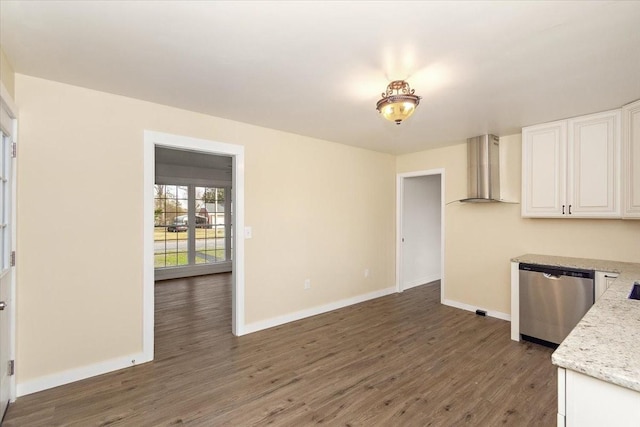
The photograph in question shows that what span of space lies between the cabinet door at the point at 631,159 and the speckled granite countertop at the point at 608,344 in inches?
54.4

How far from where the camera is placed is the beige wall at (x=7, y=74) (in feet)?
6.28

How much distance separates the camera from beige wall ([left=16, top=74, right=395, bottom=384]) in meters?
2.32

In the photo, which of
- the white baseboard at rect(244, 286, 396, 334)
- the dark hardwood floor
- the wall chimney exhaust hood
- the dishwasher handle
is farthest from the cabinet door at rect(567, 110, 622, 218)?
the white baseboard at rect(244, 286, 396, 334)

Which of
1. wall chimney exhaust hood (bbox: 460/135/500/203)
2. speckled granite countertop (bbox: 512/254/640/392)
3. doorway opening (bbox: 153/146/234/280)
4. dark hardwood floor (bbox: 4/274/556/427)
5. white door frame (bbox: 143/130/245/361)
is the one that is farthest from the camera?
doorway opening (bbox: 153/146/234/280)

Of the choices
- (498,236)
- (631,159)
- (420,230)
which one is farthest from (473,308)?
(631,159)

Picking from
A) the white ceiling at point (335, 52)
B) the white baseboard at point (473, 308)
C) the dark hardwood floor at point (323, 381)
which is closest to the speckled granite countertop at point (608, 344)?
the dark hardwood floor at point (323, 381)

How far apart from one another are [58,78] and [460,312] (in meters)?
5.09

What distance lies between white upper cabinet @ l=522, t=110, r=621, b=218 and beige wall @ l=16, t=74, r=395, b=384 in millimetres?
2954

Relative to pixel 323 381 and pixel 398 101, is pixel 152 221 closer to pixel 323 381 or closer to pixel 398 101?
pixel 323 381

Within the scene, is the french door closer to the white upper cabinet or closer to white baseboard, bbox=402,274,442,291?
white baseboard, bbox=402,274,442,291

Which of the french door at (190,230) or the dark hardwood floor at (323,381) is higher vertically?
the french door at (190,230)

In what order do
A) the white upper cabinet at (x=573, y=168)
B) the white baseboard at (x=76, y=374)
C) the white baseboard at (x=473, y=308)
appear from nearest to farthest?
the white baseboard at (x=76, y=374) → the white upper cabinet at (x=573, y=168) → the white baseboard at (x=473, y=308)

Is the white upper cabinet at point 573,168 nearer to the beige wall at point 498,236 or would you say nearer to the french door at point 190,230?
the beige wall at point 498,236

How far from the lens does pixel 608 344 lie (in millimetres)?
1139
